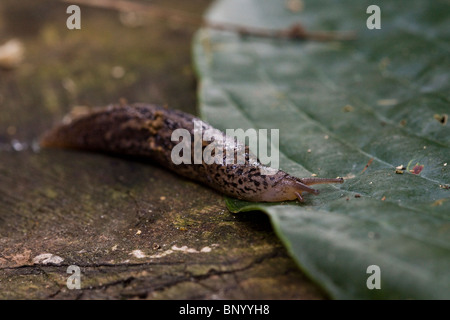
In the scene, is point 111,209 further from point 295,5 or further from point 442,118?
point 295,5

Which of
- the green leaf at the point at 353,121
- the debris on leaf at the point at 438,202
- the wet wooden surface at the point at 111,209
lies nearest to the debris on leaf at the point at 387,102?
the green leaf at the point at 353,121

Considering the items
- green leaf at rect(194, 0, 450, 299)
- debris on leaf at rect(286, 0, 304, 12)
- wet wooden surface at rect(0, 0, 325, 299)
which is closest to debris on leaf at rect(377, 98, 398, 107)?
green leaf at rect(194, 0, 450, 299)

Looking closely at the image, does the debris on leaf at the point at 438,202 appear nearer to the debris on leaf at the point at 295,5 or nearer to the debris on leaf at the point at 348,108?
the debris on leaf at the point at 348,108

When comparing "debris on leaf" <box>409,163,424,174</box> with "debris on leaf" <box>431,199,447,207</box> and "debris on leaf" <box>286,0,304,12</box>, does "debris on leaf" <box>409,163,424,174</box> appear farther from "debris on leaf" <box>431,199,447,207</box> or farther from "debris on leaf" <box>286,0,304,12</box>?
"debris on leaf" <box>286,0,304,12</box>

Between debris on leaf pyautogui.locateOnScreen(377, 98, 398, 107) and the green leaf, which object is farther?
debris on leaf pyautogui.locateOnScreen(377, 98, 398, 107)

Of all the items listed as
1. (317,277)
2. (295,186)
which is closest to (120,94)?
(295,186)

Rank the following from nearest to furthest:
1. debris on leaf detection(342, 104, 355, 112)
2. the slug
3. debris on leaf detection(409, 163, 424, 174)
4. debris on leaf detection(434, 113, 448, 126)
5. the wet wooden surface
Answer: the wet wooden surface < debris on leaf detection(409, 163, 424, 174) < the slug < debris on leaf detection(434, 113, 448, 126) < debris on leaf detection(342, 104, 355, 112)

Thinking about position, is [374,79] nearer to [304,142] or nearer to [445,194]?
[304,142]

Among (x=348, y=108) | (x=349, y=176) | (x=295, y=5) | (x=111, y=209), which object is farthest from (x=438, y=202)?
(x=295, y=5)
